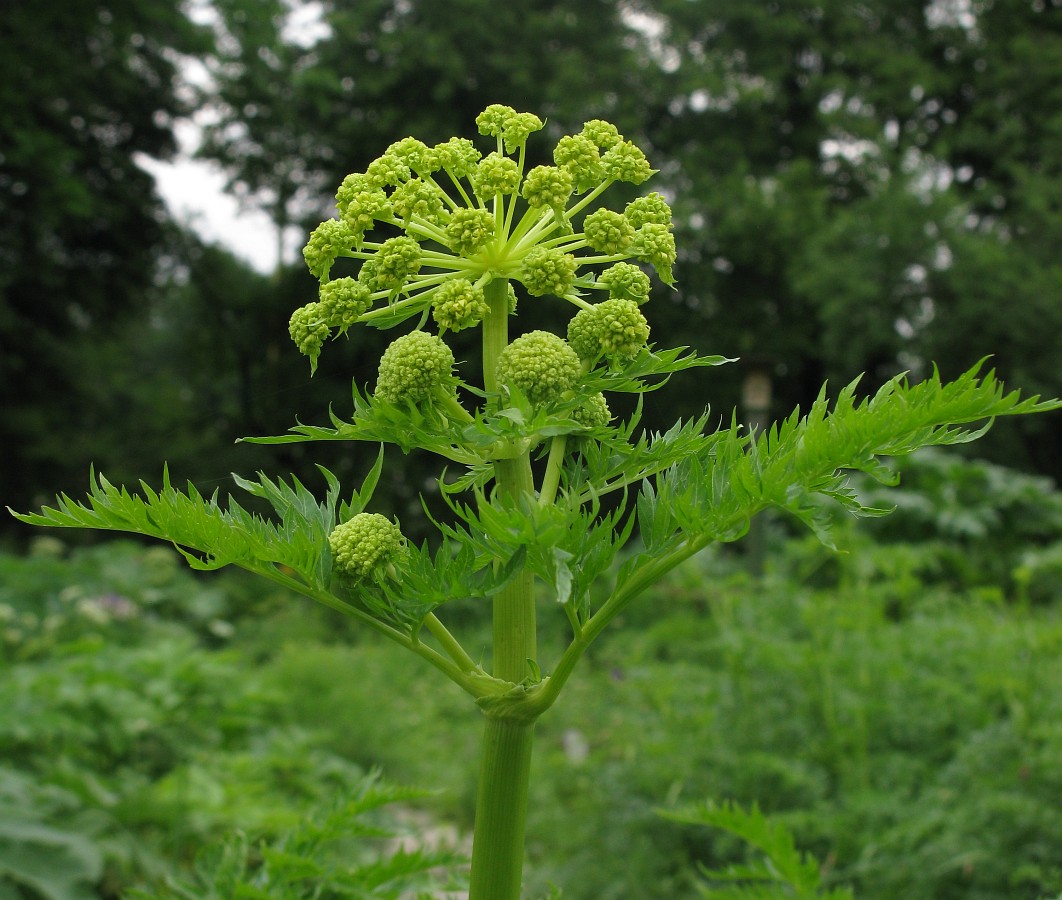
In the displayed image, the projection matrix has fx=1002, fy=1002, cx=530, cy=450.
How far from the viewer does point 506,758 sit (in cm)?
104

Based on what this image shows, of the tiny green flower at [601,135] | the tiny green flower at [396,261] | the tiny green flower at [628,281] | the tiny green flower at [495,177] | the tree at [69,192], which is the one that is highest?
the tree at [69,192]

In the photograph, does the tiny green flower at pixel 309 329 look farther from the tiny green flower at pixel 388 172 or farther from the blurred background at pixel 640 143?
the blurred background at pixel 640 143

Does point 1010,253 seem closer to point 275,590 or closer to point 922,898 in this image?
point 275,590

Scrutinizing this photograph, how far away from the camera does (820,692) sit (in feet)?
12.0

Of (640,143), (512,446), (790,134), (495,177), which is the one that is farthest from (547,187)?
(790,134)

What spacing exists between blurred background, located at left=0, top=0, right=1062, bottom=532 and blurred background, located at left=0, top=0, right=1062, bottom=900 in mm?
66

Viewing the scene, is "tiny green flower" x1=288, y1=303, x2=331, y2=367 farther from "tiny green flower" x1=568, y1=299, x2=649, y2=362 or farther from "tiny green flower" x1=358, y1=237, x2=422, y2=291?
"tiny green flower" x1=568, y1=299, x2=649, y2=362

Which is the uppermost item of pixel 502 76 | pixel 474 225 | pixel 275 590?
pixel 502 76

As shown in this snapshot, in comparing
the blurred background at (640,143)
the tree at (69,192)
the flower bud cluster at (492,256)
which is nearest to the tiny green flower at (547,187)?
the flower bud cluster at (492,256)

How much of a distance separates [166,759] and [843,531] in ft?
10.2

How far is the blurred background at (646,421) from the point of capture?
3248mm

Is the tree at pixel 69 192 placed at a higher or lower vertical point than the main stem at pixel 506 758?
higher

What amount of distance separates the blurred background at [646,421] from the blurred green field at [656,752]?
0.02m

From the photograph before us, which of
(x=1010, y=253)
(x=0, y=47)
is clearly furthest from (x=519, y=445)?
(x=1010, y=253)
